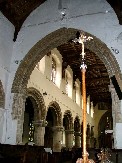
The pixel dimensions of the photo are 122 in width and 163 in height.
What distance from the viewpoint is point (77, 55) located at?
15.9 m

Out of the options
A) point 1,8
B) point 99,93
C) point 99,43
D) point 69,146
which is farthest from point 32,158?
point 99,93

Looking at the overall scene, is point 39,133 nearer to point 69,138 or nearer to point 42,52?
point 42,52

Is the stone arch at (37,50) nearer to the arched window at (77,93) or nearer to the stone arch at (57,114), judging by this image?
the stone arch at (57,114)

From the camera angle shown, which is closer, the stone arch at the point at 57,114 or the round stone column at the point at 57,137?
the round stone column at the point at 57,137

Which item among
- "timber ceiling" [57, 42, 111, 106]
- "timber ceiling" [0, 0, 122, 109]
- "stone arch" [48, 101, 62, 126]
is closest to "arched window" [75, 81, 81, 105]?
"timber ceiling" [57, 42, 111, 106]

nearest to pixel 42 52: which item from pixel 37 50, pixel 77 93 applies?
pixel 37 50

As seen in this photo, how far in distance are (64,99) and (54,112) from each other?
135 centimetres

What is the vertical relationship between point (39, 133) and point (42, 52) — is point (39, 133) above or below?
below

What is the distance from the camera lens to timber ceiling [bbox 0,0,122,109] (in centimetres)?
985

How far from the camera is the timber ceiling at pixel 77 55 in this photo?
985 centimetres

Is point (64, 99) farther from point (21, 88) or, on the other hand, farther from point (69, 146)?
point (21, 88)

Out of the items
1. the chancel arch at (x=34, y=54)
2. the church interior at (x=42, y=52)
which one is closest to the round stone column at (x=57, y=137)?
the church interior at (x=42, y=52)

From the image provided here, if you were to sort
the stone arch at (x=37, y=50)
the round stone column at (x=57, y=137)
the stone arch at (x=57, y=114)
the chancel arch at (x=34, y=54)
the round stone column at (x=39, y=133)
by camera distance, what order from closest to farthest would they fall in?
the chancel arch at (x=34, y=54) → the stone arch at (x=37, y=50) → the round stone column at (x=39, y=133) → the round stone column at (x=57, y=137) → the stone arch at (x=57, y=114)

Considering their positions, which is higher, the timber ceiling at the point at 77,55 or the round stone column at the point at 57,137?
the timber ceiling at the point at 77,55
